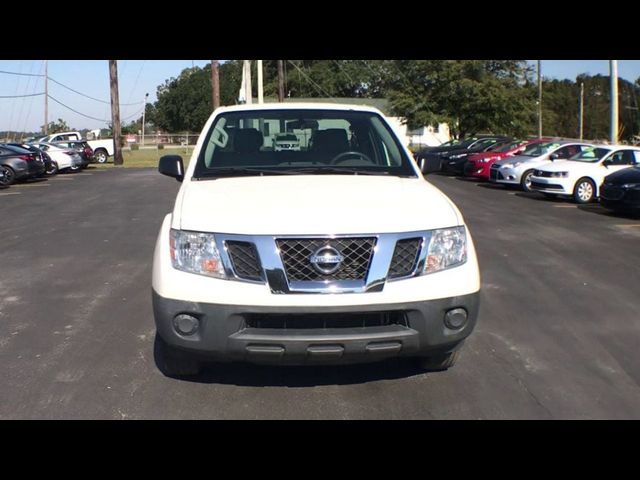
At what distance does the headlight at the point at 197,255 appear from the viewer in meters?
3.84

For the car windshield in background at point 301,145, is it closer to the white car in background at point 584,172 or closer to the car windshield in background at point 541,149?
the white car in background at point 584,172

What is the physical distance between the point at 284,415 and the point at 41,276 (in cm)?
486

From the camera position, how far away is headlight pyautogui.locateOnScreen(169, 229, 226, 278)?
3.84 metres

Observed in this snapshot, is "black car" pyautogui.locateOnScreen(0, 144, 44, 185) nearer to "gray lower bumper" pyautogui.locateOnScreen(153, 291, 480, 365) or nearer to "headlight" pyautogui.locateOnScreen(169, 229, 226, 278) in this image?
"headlight" pyautogui.locateOnScreen(169, 229, 226, 278)

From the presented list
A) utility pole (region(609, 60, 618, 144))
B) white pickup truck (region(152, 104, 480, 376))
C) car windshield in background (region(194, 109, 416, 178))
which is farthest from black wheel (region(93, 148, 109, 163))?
white pickup truck (region(152, 104, 480, 376))

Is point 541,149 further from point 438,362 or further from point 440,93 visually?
point 440,93

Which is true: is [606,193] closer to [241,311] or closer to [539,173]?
[539,173]

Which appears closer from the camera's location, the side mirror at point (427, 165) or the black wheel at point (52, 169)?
the side mirror at point (427, 165)

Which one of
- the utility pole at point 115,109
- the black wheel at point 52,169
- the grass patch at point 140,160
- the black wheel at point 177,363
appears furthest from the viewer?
the utility pole at point 115,109

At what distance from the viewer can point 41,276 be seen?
25.4 ft

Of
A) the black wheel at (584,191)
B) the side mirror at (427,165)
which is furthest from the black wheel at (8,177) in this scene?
the side mirror at (427,165)

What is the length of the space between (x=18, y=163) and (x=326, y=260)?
21.1 metres

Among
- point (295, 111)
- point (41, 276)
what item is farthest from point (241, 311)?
point (41, 276)

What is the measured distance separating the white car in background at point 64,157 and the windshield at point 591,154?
20762 mm
